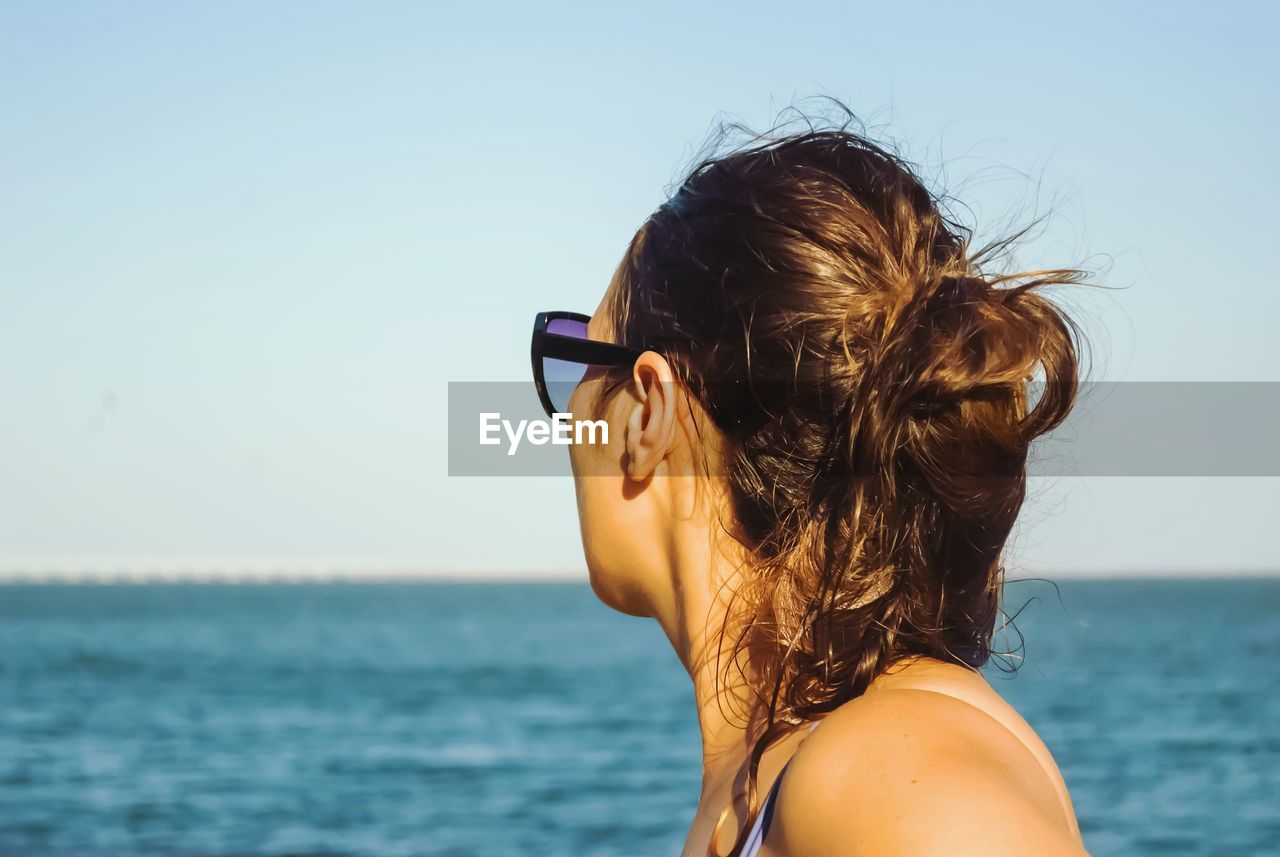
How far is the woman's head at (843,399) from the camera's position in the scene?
1392 mm

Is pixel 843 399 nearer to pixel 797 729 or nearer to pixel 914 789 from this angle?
pixel 797 729

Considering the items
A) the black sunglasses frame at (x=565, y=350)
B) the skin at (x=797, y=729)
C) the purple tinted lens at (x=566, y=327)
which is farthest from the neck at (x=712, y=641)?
the purple tinted lens at (x=566, y=327)

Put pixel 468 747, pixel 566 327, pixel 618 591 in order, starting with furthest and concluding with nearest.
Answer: pixel 468 747
pixel 566 327
pixel 618 591

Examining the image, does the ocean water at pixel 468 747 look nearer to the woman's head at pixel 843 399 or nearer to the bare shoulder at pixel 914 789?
the woman's head at pixel 843 399

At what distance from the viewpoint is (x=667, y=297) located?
63.4 inches

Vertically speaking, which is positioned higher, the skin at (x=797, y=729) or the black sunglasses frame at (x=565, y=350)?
the black sunglasses frame at (x=565, y=350)

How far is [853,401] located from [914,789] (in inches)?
21.8

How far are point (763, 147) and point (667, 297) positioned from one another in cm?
25

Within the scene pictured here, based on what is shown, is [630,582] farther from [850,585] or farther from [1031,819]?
[1031,819]

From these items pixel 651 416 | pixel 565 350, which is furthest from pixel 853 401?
pixel 565 350

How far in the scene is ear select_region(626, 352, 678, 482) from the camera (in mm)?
1590

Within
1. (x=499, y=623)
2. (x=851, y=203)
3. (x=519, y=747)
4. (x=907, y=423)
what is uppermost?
(x=851, y=203)

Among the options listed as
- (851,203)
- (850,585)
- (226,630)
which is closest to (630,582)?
(850,585)

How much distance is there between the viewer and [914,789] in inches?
38.5
